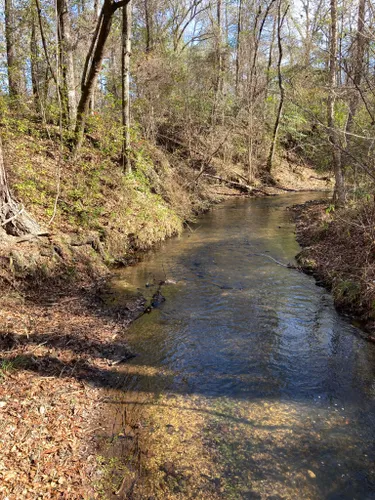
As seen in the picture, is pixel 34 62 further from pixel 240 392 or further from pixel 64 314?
pixel 240 392

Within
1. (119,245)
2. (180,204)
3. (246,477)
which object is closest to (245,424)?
(246,477)

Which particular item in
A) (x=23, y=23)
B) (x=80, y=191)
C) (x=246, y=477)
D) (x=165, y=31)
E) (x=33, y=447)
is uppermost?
(x=165, y=31)

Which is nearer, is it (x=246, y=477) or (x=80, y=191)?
(x=246, y=477)

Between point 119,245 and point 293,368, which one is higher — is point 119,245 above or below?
above

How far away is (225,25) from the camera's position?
30.5 meters

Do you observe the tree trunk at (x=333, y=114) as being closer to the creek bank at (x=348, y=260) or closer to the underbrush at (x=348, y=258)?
the creek bank at (x=348, y=260)

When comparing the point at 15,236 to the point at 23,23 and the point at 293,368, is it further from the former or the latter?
the point at 23,23

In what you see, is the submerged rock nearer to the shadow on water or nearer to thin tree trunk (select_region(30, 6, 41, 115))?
the shadow on water

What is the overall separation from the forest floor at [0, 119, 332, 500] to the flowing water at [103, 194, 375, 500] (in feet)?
1.65

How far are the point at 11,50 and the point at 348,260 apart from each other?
1518cm

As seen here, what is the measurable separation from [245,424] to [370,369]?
230cm

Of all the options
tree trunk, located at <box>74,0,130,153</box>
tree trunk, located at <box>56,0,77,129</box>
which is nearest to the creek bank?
tree trunk, located at <box>74,0,130,153</box>

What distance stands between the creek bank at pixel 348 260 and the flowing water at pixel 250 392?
334 mm

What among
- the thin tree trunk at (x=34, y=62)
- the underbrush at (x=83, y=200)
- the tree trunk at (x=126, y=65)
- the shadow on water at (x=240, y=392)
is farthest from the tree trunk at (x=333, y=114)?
the thin tree trunk at (x=34, y=62)
